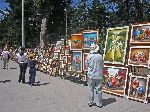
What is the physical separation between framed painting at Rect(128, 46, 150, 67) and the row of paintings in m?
0.44

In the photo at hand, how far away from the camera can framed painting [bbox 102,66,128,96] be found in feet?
47.3

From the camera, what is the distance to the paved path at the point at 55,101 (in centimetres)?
1197

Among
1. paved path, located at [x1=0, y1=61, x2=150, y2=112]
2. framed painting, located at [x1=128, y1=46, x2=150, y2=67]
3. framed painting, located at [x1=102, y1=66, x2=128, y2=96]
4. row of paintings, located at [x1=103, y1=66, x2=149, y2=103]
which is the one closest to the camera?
paved path, located at [x1=0, y1=61, x2=150, y2=112]

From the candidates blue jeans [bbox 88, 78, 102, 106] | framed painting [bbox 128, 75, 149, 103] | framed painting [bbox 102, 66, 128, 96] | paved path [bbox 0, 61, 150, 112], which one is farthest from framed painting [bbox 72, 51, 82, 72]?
blue jeans [bbox 88, 78, 102, 106]

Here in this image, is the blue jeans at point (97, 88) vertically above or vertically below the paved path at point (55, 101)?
above

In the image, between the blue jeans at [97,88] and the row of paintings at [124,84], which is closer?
the blue jeans at [97,88]

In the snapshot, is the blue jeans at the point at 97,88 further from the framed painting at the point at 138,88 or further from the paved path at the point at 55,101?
the framed painting at the point at 138,88

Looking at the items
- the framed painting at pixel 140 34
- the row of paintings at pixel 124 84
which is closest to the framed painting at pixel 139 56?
the framed painting at pixel 140 34

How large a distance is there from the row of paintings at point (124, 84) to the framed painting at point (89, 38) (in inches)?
81.1

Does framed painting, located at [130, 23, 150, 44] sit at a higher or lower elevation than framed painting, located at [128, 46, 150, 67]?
higher

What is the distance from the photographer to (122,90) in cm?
1440

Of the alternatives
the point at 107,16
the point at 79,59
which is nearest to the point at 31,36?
the point at 107,16

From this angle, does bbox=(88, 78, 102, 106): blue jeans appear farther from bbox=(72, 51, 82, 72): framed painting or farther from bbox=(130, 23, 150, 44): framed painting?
bbox=(72, 51, 82, 72): framed painting

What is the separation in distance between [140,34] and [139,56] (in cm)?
83
